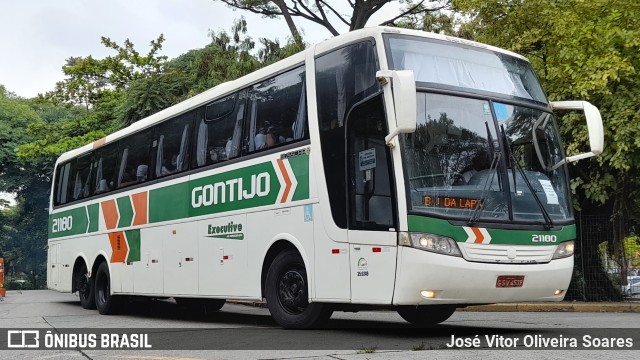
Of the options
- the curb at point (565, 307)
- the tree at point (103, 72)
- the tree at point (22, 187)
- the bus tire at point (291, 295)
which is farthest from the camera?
the tree at point (22, 187)

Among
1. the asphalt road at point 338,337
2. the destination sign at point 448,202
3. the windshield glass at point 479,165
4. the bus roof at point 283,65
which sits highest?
the bus roof at point 283,65

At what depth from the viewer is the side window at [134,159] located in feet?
50.0

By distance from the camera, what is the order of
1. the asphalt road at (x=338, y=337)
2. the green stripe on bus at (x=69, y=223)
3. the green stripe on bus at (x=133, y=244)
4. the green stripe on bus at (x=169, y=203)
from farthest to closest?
the green stripe on bus at (x=69, y=223)
the green stripe on bus at (x=133, y=244)
the green stripe on bus at (x=169, y=203)
the asphalt road at (x=338, y=337)

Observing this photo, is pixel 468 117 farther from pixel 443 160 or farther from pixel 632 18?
pixel 632 18

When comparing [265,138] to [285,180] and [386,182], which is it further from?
[386,182]

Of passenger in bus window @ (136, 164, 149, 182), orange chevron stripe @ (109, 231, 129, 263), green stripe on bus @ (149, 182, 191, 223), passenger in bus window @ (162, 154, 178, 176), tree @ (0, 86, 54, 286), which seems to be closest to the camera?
green stripe on bus @ (149, 182, 191, 223)

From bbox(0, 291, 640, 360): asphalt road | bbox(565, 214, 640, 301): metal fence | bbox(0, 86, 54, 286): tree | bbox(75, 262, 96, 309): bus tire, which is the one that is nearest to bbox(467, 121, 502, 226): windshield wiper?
bbox(0, 291, 640, 360): asphalt road

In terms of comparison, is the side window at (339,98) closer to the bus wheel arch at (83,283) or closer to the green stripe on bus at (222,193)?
the green stripe on bus at (222,193)

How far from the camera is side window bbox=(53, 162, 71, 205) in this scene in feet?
63.9

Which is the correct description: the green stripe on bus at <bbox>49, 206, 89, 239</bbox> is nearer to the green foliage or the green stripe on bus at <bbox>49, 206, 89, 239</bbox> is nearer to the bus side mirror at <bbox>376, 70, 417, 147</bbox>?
the green foliage

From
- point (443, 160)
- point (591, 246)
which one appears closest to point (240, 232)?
point (443, 160)

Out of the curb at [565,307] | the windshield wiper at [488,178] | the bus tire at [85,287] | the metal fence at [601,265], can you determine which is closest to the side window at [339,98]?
the windshield wiper at [488,178]

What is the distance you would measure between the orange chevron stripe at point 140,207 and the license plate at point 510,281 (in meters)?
7.76

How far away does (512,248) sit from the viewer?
9.15m
